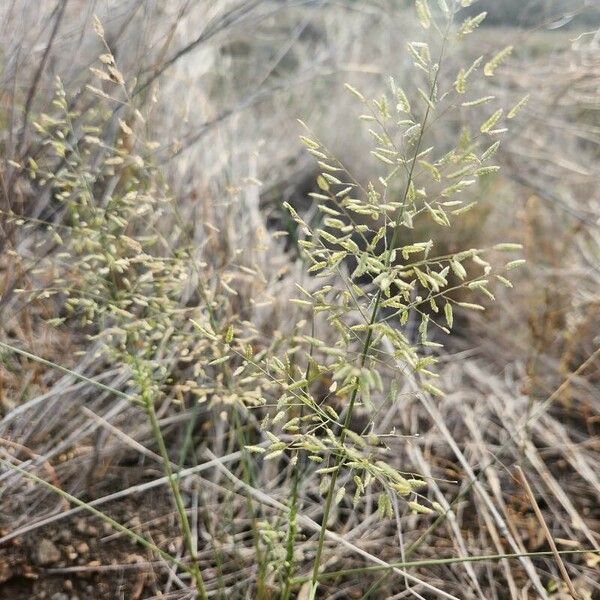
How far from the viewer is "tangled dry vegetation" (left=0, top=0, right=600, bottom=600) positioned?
3.59 feet

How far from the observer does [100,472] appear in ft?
5.16

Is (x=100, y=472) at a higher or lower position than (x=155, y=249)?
lower

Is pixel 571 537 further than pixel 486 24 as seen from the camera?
No

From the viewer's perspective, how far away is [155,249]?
78.8 inches

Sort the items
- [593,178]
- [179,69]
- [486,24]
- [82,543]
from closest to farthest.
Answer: [82,543] → [593,178] → [179,69] → [486,24]

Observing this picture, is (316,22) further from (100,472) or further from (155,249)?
(100,472)

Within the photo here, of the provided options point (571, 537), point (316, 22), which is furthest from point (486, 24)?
point (571, 537)

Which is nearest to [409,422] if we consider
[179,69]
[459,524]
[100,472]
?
[459,524]

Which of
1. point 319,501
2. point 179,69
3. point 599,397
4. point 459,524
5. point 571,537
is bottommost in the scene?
point 599,397

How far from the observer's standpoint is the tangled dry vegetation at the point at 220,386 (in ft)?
3.59

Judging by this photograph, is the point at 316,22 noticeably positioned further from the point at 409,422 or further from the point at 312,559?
the point at 312,559

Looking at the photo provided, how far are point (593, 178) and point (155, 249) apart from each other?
1.51 metres

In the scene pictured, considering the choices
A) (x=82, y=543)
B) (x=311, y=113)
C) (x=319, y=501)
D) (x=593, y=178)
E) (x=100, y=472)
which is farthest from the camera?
(x=311, y=113)

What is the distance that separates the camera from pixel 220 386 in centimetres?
116
